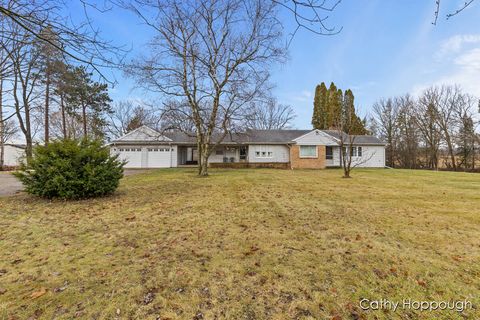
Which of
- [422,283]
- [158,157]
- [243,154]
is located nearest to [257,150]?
[243,154]

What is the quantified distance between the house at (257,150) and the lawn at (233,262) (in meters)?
17.5

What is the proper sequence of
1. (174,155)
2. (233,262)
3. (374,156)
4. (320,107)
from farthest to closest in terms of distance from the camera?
(320,107) → (374,156) → (174,155) → (233,262)

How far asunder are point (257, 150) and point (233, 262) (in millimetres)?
21467

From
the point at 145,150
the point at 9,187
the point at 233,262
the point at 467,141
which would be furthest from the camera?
the point at 467,141

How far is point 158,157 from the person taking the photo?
2367 cm

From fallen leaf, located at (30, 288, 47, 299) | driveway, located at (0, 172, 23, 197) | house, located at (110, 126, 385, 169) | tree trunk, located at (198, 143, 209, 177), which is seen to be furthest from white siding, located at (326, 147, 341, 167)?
fallen leaf, located at (30, 288, 47, 299)

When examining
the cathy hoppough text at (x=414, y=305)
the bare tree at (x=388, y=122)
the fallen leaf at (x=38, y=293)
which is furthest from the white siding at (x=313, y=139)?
the fallen leaf at (x=38, y=293)

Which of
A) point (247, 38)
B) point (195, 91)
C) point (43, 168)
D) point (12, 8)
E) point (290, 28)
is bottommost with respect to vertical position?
point (43, 168)

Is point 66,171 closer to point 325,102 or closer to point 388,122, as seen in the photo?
point 325,102

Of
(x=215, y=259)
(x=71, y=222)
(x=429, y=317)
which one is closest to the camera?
(x=429, y=317)

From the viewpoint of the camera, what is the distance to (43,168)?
6.70m

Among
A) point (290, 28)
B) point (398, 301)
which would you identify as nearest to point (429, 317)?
point (398, 301)

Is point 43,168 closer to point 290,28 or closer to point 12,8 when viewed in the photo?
point 12,8

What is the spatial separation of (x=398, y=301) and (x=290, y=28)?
321cm
